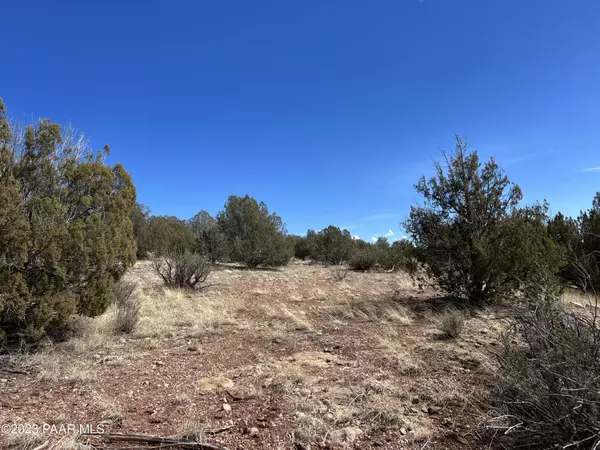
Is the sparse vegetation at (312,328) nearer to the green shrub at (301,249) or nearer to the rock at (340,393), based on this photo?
the rock at (340,393)

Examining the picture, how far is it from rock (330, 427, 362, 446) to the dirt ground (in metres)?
0.01

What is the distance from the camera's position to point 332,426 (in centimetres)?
323

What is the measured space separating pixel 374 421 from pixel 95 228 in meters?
4.69

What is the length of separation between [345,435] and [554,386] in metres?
1.65

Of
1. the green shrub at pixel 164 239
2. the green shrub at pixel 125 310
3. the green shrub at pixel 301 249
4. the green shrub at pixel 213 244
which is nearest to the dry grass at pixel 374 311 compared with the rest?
the green shrub at pixel 125 310

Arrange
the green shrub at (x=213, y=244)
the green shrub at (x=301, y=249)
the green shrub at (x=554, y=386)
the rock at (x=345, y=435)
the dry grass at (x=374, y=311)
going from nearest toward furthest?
1. the green shrub at (x=554, y=386)
2. the rock at (x=345, y=435)
3. the dry grass at (x=374, y=311)
4. the green shrub at (x=213, y=244)
5. the green shrub at (x=301, y=249)

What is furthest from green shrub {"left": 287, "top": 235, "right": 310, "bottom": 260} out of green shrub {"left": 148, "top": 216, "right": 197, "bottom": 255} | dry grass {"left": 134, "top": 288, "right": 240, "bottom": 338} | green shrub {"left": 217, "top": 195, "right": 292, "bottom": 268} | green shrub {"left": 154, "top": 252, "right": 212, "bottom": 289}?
dry grass {"left": 134, "top": 288, "right": 240, "bottom": 338}

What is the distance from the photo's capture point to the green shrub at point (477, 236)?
800cm

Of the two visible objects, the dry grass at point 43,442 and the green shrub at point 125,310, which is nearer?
the dry grass at point 43,442

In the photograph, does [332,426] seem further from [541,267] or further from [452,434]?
[541,267]

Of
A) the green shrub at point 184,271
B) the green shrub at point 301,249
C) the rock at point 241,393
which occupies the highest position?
the green shrub at point 301,249

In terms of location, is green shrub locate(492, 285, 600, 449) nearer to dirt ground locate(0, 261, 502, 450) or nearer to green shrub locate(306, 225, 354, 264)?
dirt ground locate(0, 261, 502, 450)

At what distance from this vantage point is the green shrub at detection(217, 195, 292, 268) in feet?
65.1

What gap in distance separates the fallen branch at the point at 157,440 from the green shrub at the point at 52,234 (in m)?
2.43
